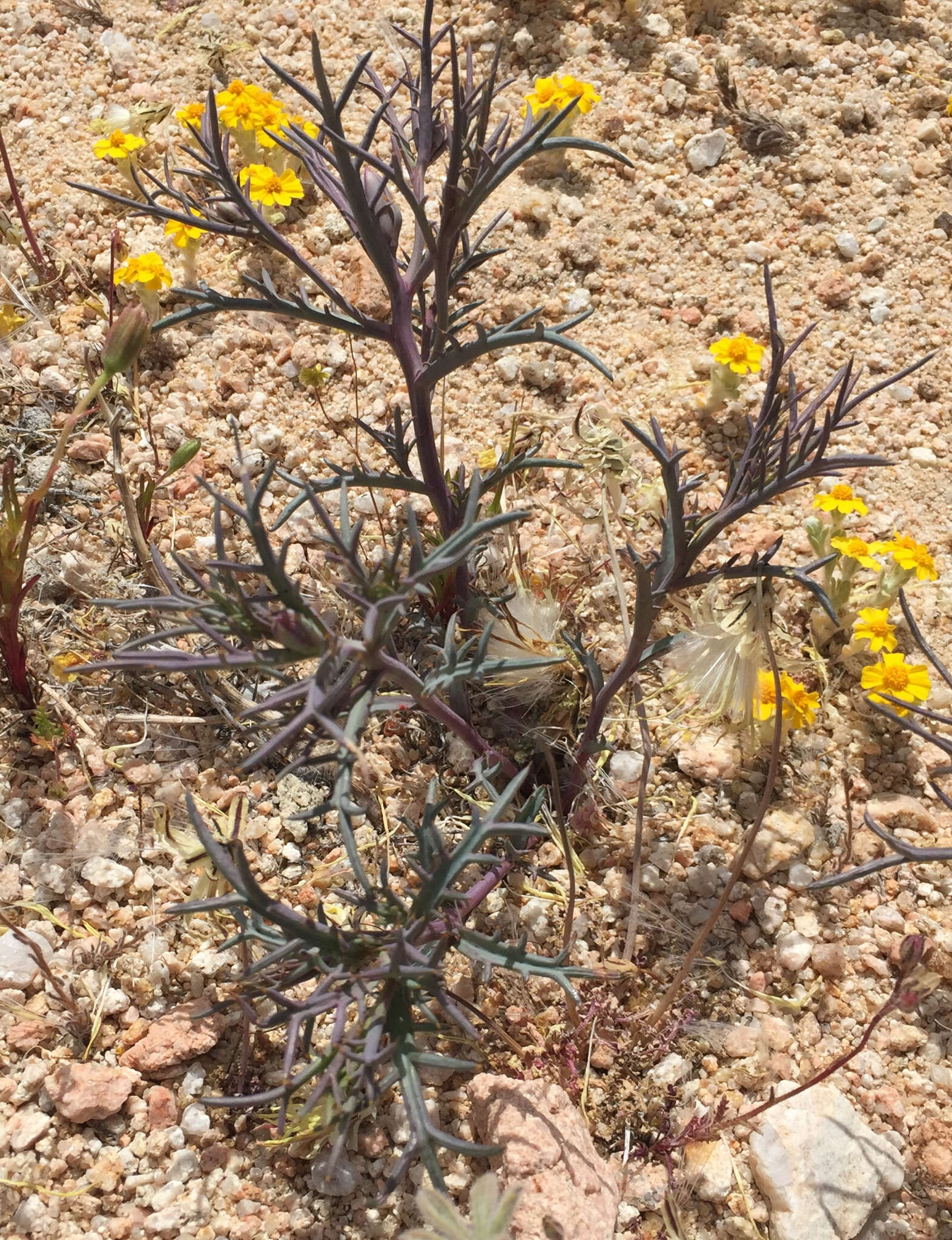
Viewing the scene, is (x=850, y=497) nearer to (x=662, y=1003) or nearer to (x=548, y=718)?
(x=548, y=718)

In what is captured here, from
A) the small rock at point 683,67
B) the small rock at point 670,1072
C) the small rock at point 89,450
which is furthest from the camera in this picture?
the small rock at point 683,67

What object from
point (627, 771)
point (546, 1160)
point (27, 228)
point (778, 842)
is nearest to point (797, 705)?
point (778, 842)

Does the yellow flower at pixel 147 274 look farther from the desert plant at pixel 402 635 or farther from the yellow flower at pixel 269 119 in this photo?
the desert plant at pixel 402 635

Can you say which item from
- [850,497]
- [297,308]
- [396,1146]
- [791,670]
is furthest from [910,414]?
[396,1146]

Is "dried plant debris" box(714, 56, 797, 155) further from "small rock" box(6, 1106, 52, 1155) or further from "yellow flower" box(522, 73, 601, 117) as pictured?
"small rock" box(6, 1106, 52, 1155)

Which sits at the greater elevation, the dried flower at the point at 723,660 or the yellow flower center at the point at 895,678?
the yellow flower center at the point at 895,678

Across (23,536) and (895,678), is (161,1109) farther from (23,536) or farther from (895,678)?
(895,678)

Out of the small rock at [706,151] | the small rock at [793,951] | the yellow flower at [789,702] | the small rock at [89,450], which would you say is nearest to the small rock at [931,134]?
the small rock at [706,151]
